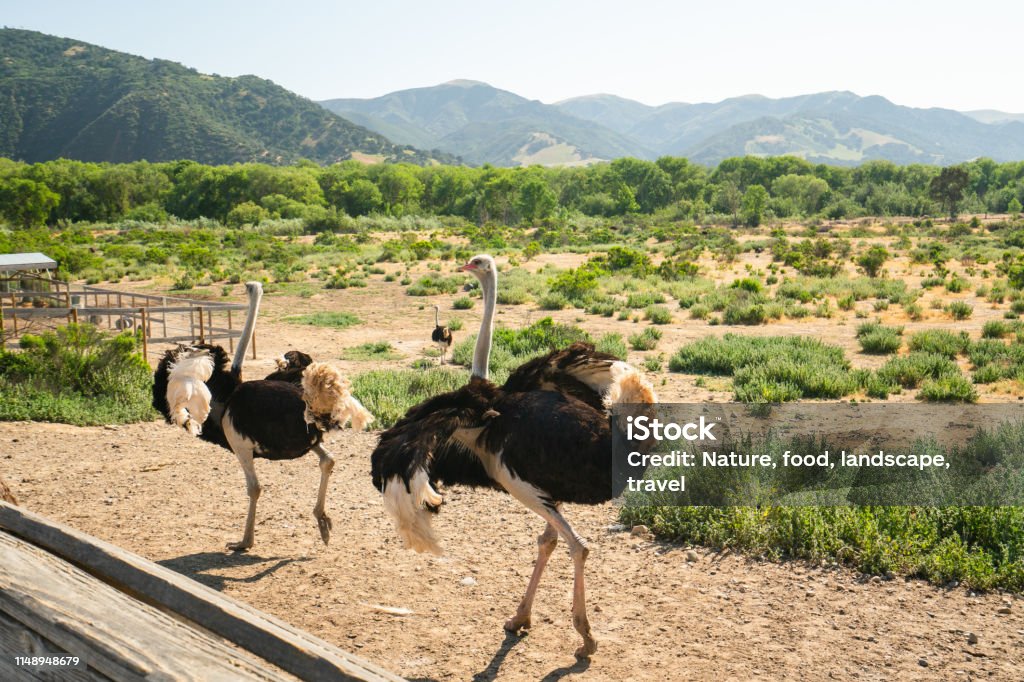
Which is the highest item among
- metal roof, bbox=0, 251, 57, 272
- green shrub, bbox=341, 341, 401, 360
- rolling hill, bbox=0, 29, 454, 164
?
rolling hill, bbox=0, 29, 454, 164

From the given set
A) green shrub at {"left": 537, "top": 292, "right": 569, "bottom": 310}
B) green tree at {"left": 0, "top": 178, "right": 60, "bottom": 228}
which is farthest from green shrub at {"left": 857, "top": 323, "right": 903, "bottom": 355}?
green tree at {"left": 0, "top": 178, "right": 60, "bottom": 228}

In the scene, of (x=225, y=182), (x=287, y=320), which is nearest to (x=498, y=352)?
(x=287, y=320)

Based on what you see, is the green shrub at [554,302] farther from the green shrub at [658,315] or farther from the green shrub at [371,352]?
the green shrub at [371,352]

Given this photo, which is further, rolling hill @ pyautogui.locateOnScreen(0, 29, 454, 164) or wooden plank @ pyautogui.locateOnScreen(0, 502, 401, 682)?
rolling hill @ pyautogui.locateOnScreen(0, 29, 454, 164)

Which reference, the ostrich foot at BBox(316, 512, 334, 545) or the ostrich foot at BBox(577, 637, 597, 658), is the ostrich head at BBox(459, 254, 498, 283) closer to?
the ostrich foot at BBox(316, 512, 334, 545)

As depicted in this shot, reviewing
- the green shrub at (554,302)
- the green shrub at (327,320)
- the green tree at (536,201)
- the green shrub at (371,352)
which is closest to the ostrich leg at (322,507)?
the green shrub at (371,352)

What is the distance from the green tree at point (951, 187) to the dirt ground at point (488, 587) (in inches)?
2664

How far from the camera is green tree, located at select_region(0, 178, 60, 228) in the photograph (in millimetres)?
59875

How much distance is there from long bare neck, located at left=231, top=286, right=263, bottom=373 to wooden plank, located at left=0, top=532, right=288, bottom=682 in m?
4.29

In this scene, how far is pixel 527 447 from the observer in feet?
14.0

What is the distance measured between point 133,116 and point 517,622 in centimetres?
16256

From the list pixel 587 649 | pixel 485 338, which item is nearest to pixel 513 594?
pixel 587 649

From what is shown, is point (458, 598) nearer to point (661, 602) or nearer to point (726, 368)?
point (661, 602)

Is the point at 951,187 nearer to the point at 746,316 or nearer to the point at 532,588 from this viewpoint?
the point at 746,316
